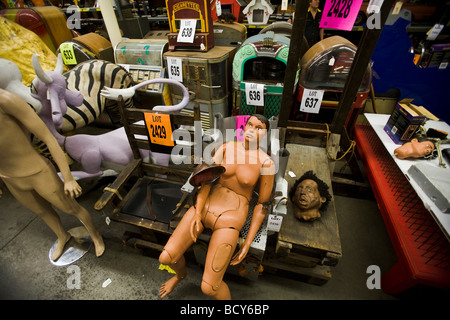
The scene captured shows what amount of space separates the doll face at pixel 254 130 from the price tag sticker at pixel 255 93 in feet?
4.23

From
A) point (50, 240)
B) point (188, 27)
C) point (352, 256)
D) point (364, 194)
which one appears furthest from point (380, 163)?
point (50, 240)

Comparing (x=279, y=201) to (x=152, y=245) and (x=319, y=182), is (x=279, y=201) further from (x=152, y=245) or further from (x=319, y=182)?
(x=152, y=245)

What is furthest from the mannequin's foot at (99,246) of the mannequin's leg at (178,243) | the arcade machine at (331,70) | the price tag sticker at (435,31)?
the price tag sticker at (435,31)

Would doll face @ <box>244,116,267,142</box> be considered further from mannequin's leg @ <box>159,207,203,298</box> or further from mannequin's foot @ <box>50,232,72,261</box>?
mannequin's foot @ <box>50,232,72,261</box>

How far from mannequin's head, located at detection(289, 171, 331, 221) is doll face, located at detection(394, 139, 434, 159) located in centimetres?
98

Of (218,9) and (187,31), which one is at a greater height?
(218,9)

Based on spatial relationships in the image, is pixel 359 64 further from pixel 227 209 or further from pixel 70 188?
pixel 70 188

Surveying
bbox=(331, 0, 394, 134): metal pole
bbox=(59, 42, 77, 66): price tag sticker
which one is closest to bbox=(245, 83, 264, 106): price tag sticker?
bbox=(331, 0, 394, 134): metal pole

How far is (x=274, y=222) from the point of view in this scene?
1643 millimetres

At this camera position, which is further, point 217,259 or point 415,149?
point 415,149

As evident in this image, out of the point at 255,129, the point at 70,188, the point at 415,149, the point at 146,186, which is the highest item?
the point at 255,129

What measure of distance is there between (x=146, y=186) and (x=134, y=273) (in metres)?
0.92

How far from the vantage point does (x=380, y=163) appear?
8.43 feet

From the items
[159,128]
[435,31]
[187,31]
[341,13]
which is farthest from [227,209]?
[435,31]
